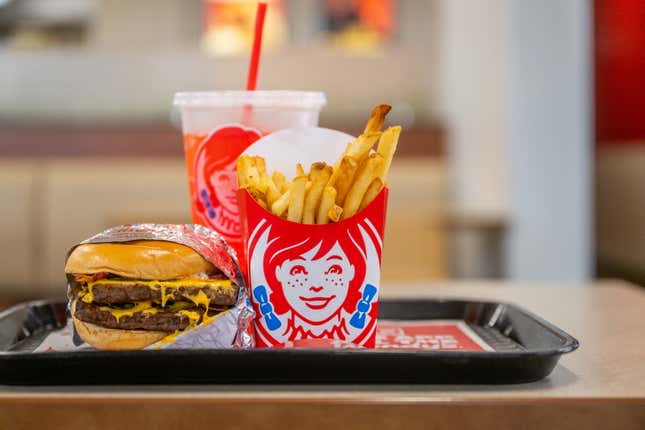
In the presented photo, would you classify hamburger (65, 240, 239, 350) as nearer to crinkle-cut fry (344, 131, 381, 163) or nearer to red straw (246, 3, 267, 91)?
crinkle-cut fry (344, 131, 381, 163)

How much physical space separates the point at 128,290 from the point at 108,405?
12cm

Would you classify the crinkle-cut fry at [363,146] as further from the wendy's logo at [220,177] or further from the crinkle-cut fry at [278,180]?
the wendy's logo at [220,177]

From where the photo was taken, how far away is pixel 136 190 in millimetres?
4770

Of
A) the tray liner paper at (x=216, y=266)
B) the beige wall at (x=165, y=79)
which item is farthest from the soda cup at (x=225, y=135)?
the beige wall at (x=165, y=79)

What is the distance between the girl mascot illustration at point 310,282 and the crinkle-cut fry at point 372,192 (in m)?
0.02

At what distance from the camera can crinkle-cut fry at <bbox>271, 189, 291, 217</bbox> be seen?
0.80m

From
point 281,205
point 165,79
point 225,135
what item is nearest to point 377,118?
point 281,205

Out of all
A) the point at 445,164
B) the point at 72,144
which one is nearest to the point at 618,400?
the point at 445,164

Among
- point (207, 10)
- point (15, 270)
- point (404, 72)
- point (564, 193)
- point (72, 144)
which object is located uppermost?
point (207, 10)

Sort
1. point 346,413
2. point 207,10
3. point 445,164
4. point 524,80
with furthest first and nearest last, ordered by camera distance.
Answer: point 207,10
point 445,164
point 524,80
point 346,413

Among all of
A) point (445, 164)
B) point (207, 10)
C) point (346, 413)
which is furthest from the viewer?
point (207, 10)

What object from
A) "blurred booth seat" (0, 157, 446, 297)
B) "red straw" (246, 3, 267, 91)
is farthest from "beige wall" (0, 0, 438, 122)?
"red straw" (246, 3, 267, 91)

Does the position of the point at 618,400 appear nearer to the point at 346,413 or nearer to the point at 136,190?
the point at 346,413

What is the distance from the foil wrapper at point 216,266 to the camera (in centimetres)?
74
